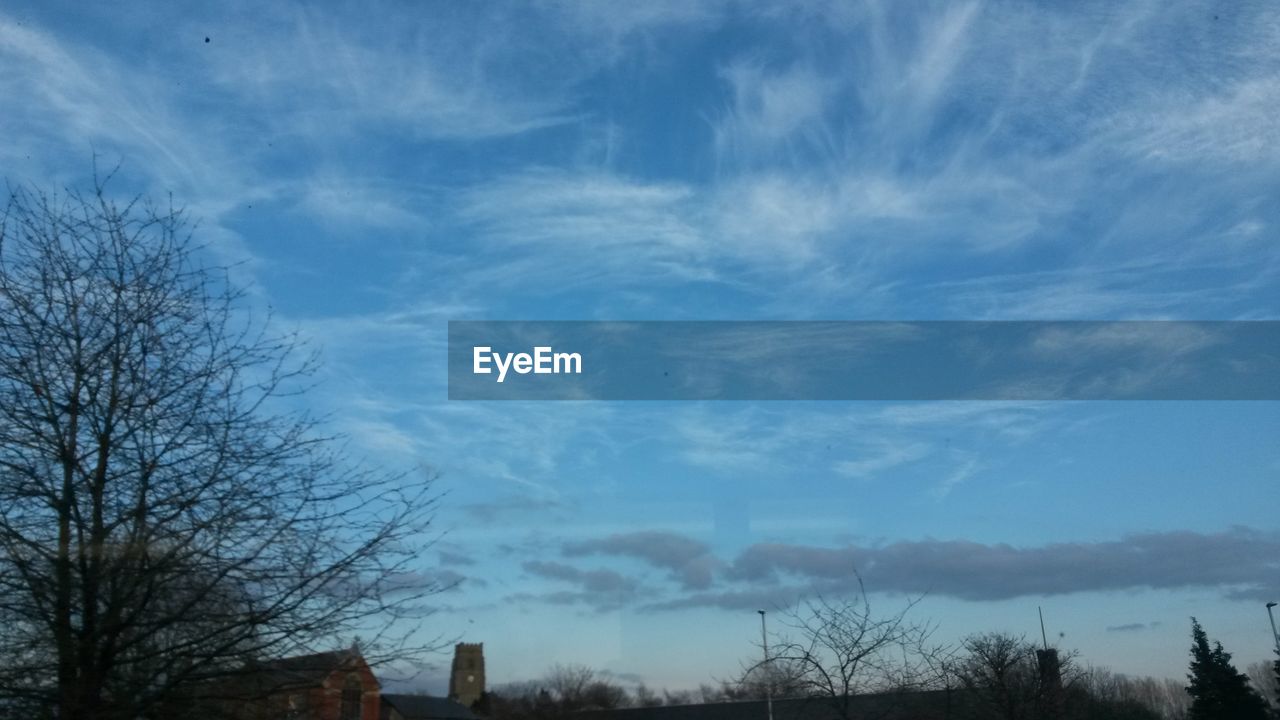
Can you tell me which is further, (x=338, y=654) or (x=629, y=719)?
(x=629, y=719)

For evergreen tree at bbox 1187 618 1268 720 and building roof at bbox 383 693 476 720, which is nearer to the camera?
evergreen tree at bbox 1187 618 1268 720

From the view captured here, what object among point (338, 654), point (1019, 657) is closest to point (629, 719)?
point (1019, 657)

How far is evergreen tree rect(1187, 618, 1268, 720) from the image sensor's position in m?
41.5

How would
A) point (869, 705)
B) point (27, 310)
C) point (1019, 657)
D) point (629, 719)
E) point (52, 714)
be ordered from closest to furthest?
point (52, 714) < point (27, 310) < point (869, 705) < point (1019, 657) < point (629, 719)

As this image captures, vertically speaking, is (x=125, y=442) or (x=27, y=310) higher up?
(x=27, y=310)

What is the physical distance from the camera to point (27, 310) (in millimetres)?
9383

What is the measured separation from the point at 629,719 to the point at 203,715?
67597 millimetres

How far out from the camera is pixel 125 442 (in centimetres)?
938

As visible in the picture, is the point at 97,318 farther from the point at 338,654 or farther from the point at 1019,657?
the point at 1019,657

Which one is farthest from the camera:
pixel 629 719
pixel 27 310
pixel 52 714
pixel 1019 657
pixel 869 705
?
pixel 629 719

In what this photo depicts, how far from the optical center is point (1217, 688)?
41.4m

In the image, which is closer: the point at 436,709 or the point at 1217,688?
the point at 1217,688

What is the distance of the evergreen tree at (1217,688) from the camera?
41.5 meters

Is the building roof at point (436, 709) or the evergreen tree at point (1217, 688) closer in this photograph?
the evergreen tree at point (1217, 688)
